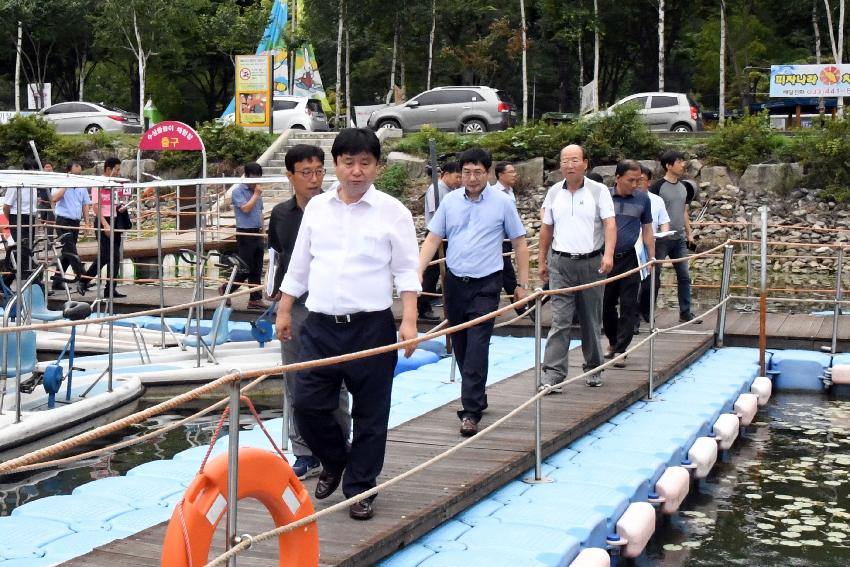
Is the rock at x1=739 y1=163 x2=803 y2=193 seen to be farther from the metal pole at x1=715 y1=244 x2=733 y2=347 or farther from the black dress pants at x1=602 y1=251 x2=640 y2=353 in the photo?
the black dress pants at x1=602 y1=251 x2=640 y2=353

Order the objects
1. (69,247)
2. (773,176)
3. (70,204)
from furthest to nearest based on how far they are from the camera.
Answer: (773,176)
(70,204)
(69,247)

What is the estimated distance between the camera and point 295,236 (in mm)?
6648

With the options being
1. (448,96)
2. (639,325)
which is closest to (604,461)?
(639,325)

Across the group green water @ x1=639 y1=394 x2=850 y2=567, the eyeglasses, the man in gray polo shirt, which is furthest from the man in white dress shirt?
the man in gray polo shirt

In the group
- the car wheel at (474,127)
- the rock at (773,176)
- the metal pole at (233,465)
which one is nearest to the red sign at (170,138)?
the car wheel at (474,127)

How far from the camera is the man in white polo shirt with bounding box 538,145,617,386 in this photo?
353 inches

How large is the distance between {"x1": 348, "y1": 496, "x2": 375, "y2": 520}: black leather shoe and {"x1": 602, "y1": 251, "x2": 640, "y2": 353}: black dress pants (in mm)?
4633

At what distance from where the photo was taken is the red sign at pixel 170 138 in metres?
21.8

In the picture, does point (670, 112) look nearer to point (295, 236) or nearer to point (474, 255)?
point (474, 255)

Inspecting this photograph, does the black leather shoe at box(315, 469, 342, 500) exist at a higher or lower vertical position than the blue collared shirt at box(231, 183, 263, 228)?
lower

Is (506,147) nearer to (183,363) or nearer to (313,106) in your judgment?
(313,106)


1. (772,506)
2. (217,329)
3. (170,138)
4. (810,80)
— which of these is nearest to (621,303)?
(772,506)

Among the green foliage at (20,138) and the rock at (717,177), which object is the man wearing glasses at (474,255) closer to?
the rock at (717,177)

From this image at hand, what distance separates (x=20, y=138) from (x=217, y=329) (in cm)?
2663
